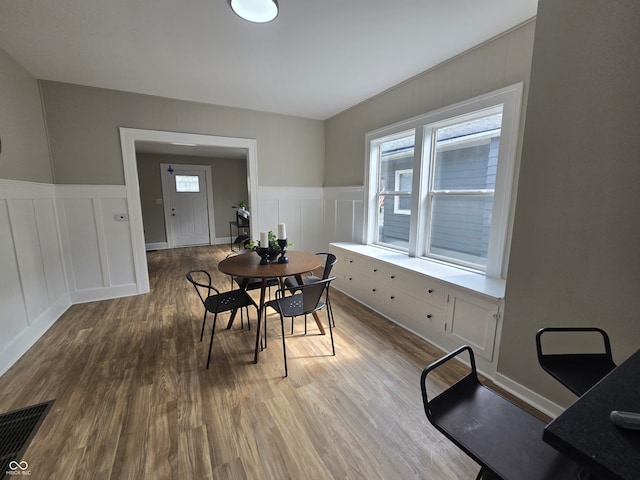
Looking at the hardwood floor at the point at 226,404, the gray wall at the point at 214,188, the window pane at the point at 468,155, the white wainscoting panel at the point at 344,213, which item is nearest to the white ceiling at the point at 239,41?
the window pane at the point at 468,155

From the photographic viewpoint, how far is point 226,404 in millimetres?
1709

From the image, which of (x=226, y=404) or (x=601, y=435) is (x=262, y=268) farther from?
(x=601, y=435)

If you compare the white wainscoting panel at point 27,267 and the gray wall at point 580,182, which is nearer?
the gray wall at point 580,182

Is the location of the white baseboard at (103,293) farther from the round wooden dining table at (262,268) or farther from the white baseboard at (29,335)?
the round wooden dining table at (262,268)

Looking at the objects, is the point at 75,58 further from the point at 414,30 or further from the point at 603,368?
the point at 603,368

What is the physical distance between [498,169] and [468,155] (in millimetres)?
414

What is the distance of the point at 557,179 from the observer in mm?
1479

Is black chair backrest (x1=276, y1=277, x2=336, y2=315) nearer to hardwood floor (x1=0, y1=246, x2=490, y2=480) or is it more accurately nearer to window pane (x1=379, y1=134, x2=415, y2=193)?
hardwood floor (x1=0, y1=246, x2=490, y2=480)

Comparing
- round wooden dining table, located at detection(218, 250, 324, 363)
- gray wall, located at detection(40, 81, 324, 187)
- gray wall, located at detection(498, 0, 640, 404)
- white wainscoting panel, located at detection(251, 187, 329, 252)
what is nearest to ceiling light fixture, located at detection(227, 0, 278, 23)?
gray wall, located at detection(498, 0, 640, 404)

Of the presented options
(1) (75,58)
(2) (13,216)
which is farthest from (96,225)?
(1) (75,58)

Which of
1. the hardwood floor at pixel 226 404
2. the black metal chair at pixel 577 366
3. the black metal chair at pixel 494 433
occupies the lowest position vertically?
the hardwood floor at pixel 226 404

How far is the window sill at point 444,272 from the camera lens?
2.01 metres

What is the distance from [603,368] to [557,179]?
0.96m

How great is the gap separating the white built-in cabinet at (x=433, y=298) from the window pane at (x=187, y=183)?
17.2 feet
